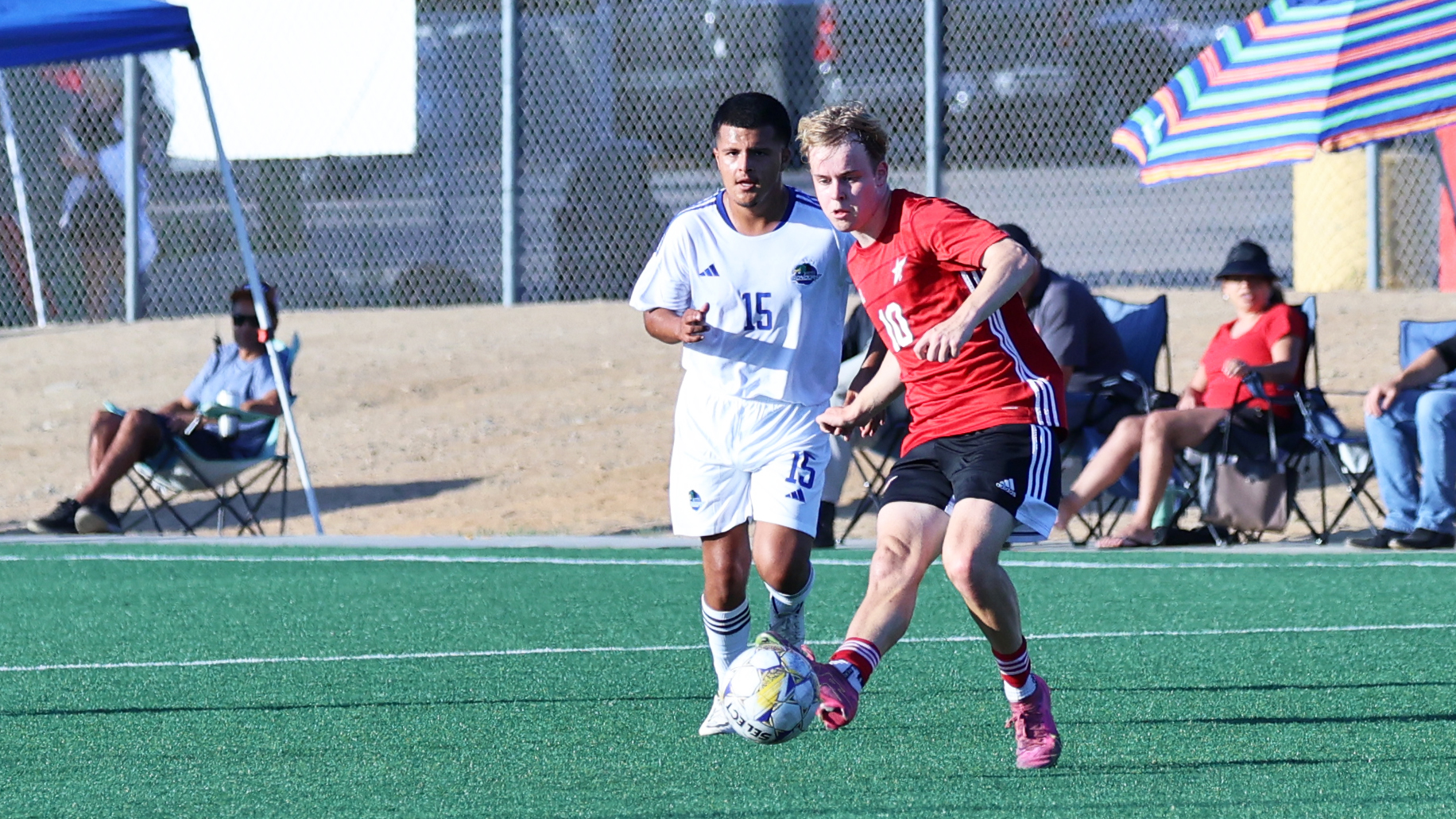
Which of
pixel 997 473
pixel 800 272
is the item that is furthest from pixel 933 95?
pixel 997 473

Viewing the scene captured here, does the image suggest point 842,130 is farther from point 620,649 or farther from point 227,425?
point 227,425

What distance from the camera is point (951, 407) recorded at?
209 inches

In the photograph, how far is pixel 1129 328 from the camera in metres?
11.6

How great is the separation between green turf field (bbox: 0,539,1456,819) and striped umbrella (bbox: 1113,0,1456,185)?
2.00m

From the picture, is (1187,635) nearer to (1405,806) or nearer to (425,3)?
(1405,806)

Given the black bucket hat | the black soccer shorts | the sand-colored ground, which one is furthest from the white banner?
the black soccer shorts

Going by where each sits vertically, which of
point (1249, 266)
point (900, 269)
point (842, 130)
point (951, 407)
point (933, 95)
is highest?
point (933, 95)

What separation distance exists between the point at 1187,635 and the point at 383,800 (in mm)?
3594

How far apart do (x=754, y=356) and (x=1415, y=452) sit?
5.54 m

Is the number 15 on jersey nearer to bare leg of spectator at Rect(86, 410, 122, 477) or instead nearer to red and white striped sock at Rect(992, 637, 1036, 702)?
red and white striped sock at Rect(992, 637, 1036, 702)

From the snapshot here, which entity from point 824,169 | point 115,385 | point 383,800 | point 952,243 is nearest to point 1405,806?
point 952,243

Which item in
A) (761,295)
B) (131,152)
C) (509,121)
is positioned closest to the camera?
(761,295)

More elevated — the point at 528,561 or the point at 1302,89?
the point at 1302,89

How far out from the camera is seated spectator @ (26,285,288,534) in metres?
11.6
